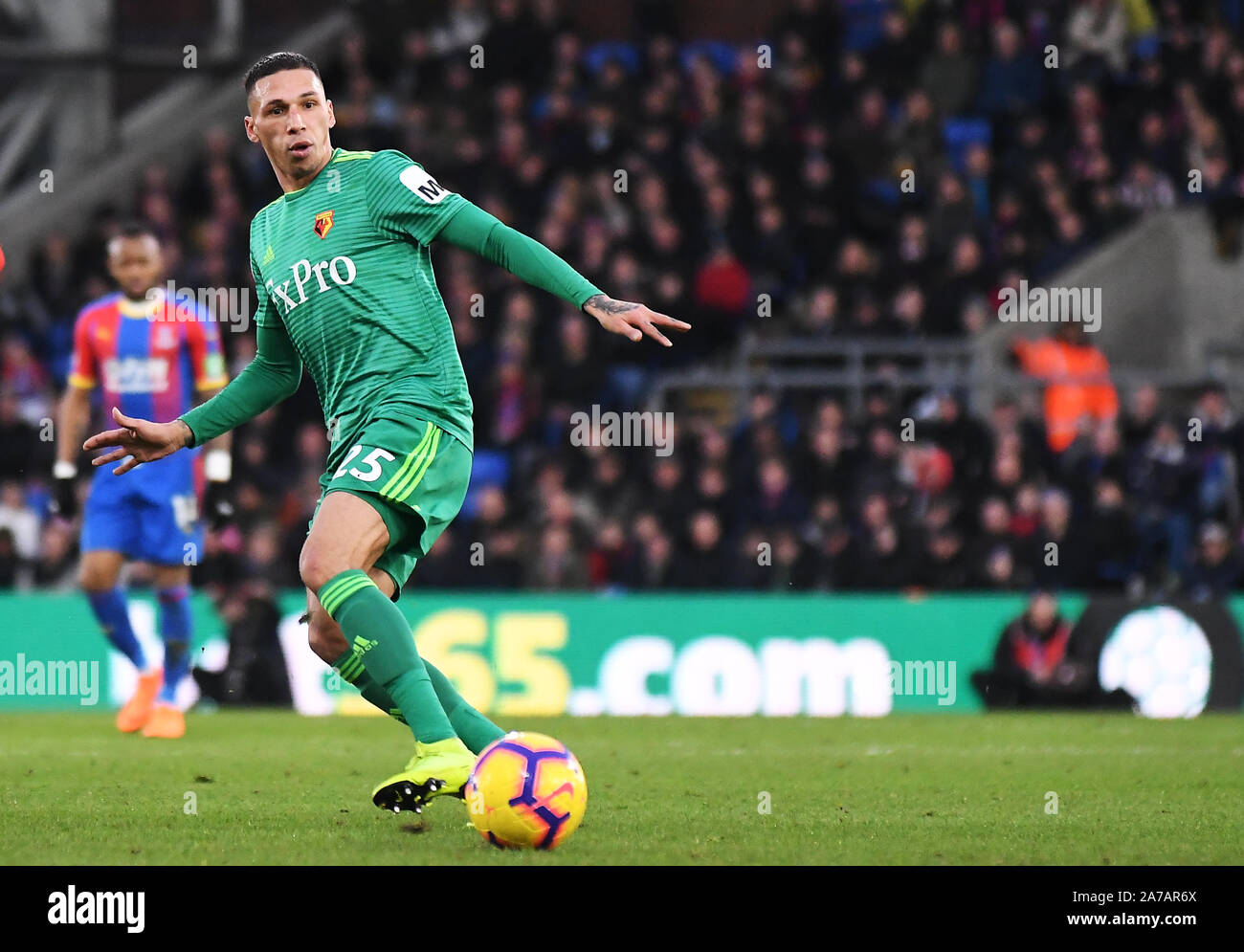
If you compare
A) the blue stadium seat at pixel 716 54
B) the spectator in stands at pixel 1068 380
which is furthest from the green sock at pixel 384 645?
the blue stadium seat at pixel 716 54

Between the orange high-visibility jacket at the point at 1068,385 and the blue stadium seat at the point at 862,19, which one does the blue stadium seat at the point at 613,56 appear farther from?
the orange high-visibility jacket at the point at 1068,385

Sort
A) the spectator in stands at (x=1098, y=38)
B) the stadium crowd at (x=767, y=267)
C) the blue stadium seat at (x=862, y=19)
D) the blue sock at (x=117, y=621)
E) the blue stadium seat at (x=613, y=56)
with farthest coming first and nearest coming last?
the blue stadium seat at (x=862, y=19) → the blue stadium seat at (x=613, y=56) → the spectator in stands at (x=1098, y=38) → the stadium crowd at (x=767, y=267) → the blue sock at (x=117, y=621)

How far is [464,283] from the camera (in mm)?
16656

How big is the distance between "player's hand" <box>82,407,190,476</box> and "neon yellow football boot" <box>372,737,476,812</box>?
1320 millimetres

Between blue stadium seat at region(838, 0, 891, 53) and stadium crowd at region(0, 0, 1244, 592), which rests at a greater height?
blue stadium seat at region(838, 0, 891, 53)

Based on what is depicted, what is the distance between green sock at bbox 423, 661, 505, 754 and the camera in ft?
20.3

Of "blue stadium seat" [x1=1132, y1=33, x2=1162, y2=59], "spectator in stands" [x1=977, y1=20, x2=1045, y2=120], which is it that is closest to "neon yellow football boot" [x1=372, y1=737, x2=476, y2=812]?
"spectator in stands" [x1=977, y1=20, x2=1045, y2=120]

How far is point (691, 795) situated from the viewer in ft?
24.6

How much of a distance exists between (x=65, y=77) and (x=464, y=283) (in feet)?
16.8

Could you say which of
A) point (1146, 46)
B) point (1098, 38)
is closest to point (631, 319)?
point (1098, 38)

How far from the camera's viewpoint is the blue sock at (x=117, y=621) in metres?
10.4

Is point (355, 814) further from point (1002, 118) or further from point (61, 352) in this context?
point (1002, 118)

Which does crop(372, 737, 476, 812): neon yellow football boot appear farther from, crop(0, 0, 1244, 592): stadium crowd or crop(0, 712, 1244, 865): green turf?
crop(0, 0, 1244, 592): stadium crowd

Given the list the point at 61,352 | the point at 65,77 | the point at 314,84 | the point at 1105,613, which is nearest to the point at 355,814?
the point at 314,84
